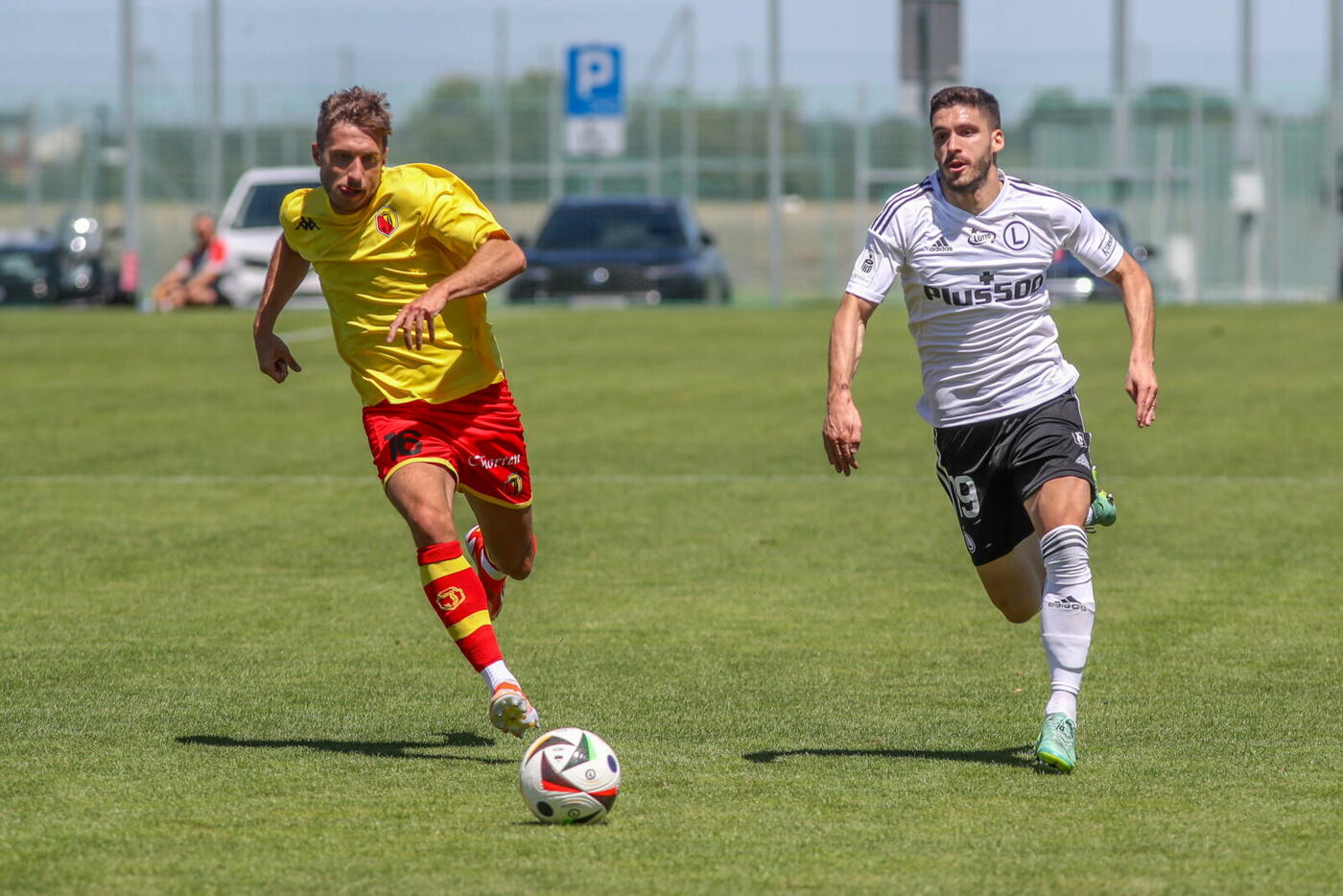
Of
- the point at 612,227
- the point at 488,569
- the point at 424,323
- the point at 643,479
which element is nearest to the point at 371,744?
the point at 488,569

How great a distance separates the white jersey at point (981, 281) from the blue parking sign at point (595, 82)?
85.7ft

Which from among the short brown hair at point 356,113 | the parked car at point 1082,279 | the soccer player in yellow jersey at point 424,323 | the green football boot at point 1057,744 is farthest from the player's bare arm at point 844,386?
the parked car at point 1082,279

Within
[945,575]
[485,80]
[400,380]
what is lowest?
[945,575]

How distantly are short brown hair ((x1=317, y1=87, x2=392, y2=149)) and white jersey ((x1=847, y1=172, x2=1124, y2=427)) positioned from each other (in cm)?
160

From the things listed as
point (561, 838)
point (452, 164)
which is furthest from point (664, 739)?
point (452, 164)

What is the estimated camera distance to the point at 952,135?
21.4 ft

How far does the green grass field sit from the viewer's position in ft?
17.1

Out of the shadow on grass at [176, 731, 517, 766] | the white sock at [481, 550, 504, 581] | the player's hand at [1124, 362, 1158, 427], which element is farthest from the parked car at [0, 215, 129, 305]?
the player's hand at [1124, 362, 1158, 427]

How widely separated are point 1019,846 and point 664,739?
5.40 feet

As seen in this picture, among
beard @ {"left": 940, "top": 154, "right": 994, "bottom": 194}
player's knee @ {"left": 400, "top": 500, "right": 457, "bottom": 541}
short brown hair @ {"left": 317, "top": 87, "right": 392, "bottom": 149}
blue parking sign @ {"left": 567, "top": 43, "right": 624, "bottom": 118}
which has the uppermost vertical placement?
blue parking sign @ {"left": 567, "top": 43, "right": 624, "bottom": 118}

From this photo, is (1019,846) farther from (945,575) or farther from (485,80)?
(485,80)

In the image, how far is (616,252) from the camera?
2923cm

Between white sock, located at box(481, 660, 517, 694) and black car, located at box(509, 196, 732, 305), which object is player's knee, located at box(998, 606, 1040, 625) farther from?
black car, located at box(509, 196, 732, 305)

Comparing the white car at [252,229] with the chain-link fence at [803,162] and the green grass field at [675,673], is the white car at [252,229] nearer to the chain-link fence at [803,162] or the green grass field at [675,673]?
the chain-link fence at [803,162]
